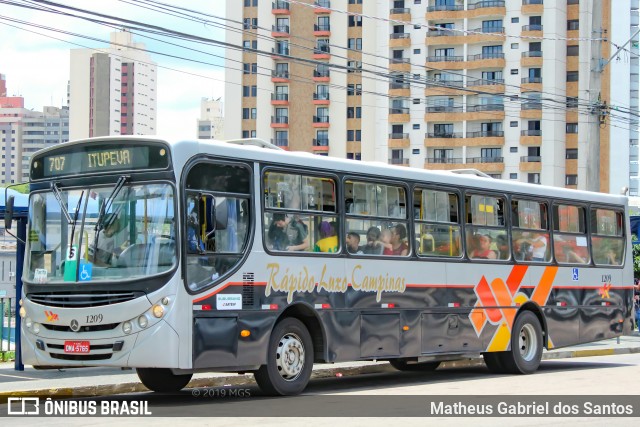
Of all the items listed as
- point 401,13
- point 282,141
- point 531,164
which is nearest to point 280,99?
point 282,141

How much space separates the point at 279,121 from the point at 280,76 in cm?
455

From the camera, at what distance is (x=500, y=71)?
322ft

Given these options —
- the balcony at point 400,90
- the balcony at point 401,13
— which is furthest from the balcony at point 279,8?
the balcony at point 400,90

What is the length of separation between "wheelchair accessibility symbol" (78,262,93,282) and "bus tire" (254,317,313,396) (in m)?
2.54

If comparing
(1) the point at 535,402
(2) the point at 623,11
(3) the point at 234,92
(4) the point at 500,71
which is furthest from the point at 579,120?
(1) the point at 535,402

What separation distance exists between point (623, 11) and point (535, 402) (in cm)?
10112

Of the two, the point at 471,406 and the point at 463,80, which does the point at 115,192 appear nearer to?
the point at 471,406

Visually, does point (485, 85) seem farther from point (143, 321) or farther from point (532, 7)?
point (143, 321)

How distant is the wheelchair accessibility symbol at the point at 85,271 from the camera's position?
1352cm

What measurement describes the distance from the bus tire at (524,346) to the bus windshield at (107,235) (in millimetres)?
8218

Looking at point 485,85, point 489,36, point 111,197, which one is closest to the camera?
point 111,197

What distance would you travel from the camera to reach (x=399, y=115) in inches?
4011

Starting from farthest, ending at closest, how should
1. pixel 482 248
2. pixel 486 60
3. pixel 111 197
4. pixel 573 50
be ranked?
pixel 486 60, pixel 573 50, pixel 482 248, pixel 111 197

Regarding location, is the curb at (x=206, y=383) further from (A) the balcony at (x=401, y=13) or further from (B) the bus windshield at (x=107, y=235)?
(A) the balcony at (x=401, y=13)
